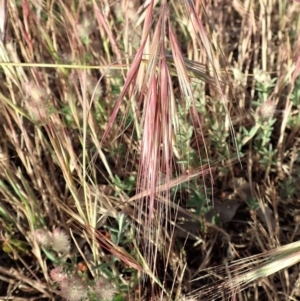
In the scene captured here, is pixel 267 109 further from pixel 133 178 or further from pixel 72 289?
pixel 72 289

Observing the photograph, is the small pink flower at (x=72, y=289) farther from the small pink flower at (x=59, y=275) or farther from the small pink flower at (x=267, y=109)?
the small pink flower at (x=267, y=109)

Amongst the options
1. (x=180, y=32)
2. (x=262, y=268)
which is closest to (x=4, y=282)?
(x=262, y=268)

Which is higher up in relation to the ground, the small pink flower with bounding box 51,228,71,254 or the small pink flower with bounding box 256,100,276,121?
the small pink flower with bounding box 256,100,276,121

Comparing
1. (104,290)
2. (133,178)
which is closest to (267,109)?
(133,178)

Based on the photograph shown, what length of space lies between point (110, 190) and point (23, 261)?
0.21 m

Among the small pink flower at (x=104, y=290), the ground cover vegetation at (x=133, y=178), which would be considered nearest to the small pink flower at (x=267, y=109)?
the ground cover vegetation at (x=133, y=178)

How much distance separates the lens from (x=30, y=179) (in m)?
1.12

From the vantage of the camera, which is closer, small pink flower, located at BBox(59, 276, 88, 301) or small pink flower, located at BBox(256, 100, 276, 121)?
small pink flower, located at BBox(59, 276, 88, 301)

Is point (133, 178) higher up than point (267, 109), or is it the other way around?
point (267, 109)

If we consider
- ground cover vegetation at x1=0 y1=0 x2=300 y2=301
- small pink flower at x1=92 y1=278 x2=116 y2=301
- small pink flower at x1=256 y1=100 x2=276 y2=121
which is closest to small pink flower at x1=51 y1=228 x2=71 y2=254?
ground cover vegetation at x1=0 y1=0 x2=300 y2=301

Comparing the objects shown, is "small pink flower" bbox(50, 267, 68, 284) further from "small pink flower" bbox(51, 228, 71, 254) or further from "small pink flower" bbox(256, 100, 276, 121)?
"small pink flower" bbox(256, 100, 276, 121)

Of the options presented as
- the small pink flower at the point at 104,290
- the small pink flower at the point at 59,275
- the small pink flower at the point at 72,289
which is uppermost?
the small pink flower at the point at 59,275

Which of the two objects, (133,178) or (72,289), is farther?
(133,178)

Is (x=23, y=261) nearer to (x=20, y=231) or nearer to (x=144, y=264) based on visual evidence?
(x=20, y=231)
